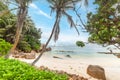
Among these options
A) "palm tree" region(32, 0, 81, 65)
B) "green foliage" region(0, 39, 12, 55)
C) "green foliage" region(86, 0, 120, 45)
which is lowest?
"green foliage" region(0, 39, 12, 55)

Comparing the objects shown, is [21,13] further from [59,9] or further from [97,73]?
[97,73]

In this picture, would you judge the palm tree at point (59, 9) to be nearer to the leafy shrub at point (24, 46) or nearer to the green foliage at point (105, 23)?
the green foliage at point (105, 23)

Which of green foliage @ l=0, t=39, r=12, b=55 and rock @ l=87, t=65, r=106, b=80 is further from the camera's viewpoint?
rock @ l=87, t=65, r=106, b=80

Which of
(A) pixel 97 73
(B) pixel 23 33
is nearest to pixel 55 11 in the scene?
(A) pixel 97 73

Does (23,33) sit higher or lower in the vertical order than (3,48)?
higher

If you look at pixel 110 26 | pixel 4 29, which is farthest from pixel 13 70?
pixel 4 29

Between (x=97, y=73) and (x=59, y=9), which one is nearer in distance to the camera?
(x=59, y=9)

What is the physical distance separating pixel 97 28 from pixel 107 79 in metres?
8.43

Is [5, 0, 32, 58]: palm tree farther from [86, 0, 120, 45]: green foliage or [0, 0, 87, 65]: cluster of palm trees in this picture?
[86, 0, 120, 45]: green foliage

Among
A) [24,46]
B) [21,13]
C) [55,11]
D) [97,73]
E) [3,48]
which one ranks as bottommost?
[97,73]

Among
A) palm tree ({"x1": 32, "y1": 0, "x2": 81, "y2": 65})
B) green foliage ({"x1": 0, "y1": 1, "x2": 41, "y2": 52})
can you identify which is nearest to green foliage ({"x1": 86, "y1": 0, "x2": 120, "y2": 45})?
palm tree ({"x1": 32, "y1": 0, "x2": 81, "y2": 65})

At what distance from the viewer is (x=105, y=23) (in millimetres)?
10102

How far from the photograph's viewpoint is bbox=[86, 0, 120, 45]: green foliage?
32.6 feet

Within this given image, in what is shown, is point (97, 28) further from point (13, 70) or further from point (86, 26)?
point (13, 70)
